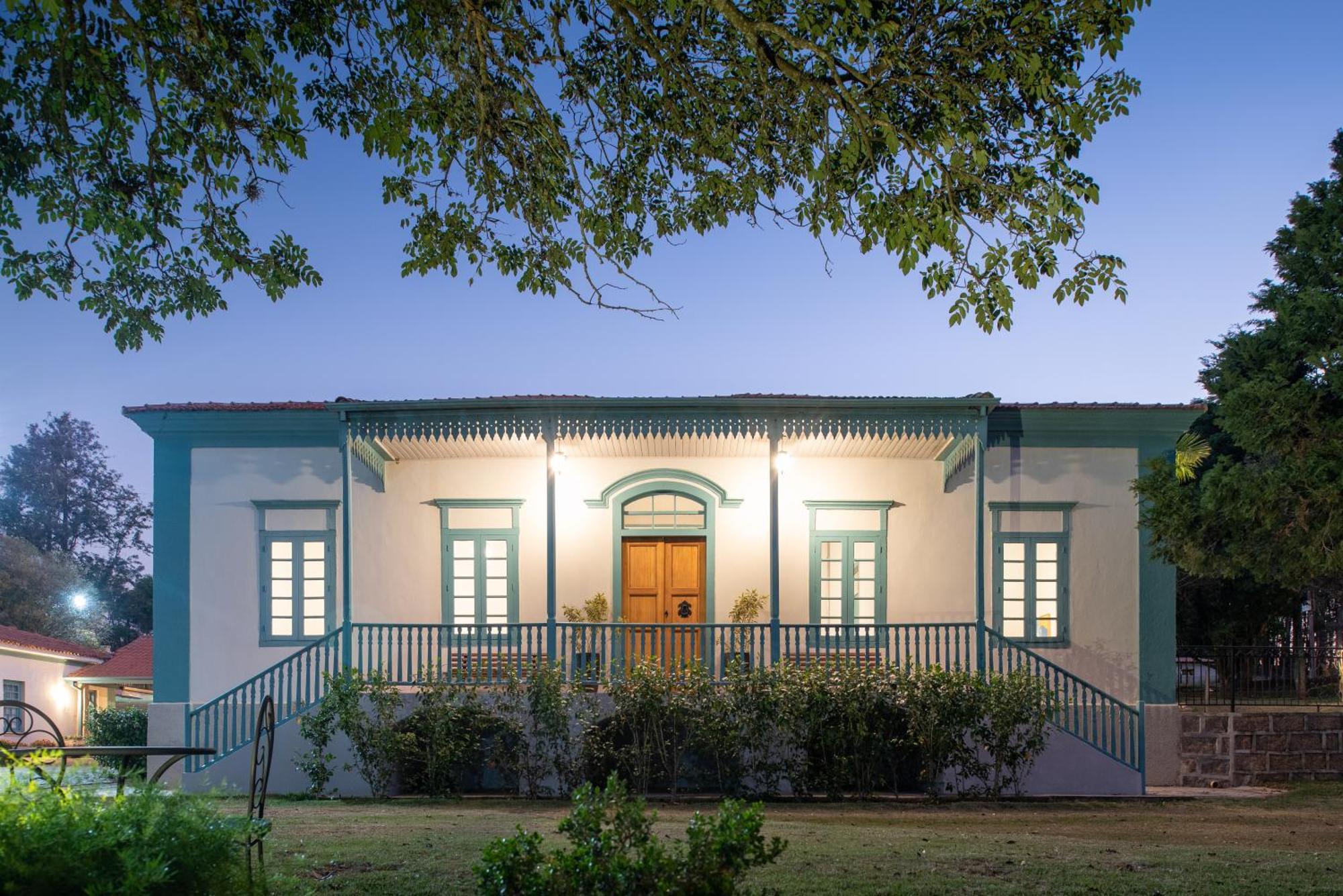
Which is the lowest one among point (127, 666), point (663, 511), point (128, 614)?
point (128, 614)

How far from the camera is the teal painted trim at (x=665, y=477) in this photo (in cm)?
1608

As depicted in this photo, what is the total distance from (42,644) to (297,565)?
1586 cm

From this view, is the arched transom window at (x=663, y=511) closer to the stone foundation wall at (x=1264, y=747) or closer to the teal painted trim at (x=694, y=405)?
the teal painted trim at (x=694, y=405)

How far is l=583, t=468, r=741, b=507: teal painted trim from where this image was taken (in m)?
16.1

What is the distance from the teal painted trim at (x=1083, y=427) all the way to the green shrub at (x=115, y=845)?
11.9m

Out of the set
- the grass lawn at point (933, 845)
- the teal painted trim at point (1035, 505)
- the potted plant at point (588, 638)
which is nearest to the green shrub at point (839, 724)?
the grass lawn at point (933, 845)

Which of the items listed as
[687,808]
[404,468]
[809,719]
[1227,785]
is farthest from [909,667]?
[404,468]

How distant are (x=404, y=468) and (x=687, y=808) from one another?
20.8ft

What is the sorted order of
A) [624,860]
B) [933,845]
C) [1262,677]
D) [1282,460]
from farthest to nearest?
[1262,677] < [1282,460] < [933,845] < [624,860]

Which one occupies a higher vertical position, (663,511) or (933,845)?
(663,511)

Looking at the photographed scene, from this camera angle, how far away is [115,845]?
4.84 metres

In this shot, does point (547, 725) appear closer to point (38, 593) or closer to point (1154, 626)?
point (1154, 626)

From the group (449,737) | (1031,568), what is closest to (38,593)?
(449,737)

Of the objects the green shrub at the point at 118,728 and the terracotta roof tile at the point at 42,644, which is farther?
the terracotta roof tile at the point at 42,644
